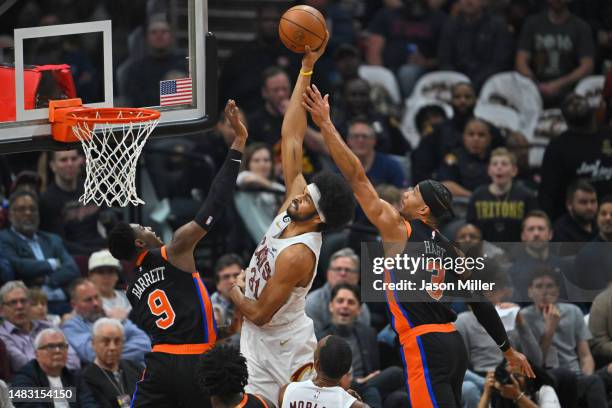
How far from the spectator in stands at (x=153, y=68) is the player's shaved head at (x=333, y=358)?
6888 millimetres

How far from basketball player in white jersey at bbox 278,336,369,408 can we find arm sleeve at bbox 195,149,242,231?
117 cm

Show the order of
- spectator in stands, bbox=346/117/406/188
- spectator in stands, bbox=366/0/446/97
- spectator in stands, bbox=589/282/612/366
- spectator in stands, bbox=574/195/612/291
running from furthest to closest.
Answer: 1. spectator in stands, bbox=366/0/446/97
2. spectator in stands, bbox=346/117/406/188
3. spectator in stands, bbox=574/195/612/291
4. spectator in stands, bbox=589/282/612/366

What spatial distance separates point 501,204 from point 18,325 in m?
4.72

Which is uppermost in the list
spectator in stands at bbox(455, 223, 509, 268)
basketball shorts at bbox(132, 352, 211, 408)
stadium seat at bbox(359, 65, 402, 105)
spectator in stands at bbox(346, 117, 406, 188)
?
stadium seat at bbox(359, 65, 402, 105)

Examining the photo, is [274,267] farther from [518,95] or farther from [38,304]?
[518,95]

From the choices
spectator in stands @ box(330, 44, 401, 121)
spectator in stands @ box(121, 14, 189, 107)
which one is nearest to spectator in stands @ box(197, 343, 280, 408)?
spectator in stands @ box(121, 14, 189, 107)

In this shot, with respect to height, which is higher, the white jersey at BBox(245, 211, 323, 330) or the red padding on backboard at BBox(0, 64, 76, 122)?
the red padding on backboard at BBox(0, 64, 76, 122)

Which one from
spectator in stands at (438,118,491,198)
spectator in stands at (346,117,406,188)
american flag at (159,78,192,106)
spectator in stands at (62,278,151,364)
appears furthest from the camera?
spectator in stands at (438,118,491,198)

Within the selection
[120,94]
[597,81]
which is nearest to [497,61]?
[597,81]

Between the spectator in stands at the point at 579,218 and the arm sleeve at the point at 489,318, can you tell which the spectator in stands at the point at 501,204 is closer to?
the spectator in stands at the point at 579,218

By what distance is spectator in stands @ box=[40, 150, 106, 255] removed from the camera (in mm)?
12383

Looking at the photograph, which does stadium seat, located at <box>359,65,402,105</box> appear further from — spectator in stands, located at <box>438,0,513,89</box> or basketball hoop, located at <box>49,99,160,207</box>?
basketball hoop, located at <box>49,99,160,207</box>

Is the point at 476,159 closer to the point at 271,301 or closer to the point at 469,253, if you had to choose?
the point at 469,253

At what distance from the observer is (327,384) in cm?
816
